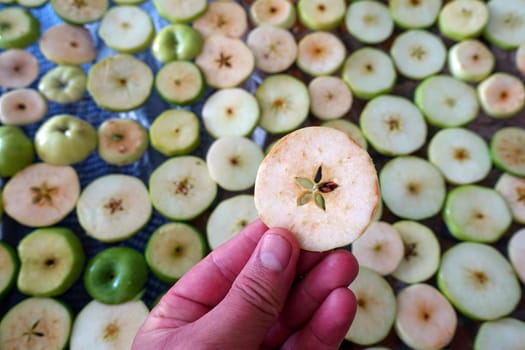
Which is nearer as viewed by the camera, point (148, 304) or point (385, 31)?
point (148, 304)

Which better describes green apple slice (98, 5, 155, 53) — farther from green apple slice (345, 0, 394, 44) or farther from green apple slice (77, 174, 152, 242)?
green apple slice (345, 0, 394, 44)

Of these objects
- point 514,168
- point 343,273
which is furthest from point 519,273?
point 343,273

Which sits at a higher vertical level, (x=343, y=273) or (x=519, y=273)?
(x=343, y=273)

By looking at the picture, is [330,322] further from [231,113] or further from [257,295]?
[231,113]

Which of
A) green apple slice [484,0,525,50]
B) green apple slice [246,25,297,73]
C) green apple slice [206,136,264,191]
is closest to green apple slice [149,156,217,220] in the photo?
green apple slice [206,136,264,191]

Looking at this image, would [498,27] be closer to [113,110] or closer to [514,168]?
[514,168]

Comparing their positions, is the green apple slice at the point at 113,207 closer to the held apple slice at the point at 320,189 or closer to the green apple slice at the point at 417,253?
the held apple slice at the point at 320,189
